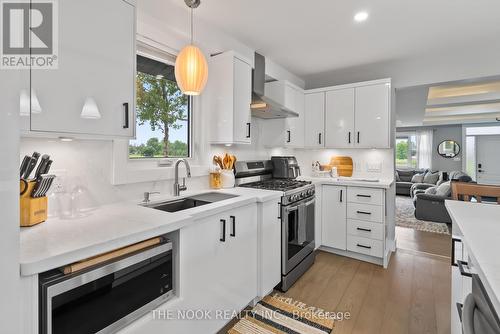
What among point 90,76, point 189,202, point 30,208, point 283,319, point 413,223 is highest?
point 90,76

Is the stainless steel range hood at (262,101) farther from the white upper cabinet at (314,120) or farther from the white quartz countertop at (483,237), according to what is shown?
the white quartz countertop at (483,237)

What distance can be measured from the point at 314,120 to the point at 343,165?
0.81 metres

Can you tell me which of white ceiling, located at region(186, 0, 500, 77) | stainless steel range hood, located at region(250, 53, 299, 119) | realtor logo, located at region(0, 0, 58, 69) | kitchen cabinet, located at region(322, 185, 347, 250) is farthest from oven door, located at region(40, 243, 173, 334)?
kitchen cabinet, located at region(322, 185, 347, 250)

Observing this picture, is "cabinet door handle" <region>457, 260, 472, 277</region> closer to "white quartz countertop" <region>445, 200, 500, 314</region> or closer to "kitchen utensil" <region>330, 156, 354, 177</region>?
"white quartz countertop" <region>445, 200, 500, 314</region>

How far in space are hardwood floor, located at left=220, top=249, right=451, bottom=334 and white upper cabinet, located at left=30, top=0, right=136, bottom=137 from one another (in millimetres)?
1703

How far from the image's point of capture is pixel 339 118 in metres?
3.55

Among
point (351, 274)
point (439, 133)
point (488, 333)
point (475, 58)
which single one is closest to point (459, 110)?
point (439, 133)

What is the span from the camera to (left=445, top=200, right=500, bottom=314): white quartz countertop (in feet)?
2.20

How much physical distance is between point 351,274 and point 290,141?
1.75m

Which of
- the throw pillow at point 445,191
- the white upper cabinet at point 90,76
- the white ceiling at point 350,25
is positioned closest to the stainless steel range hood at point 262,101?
the white ceiling at point 350,25

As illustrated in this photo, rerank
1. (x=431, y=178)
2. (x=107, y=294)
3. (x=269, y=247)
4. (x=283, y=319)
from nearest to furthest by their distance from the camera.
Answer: (x=107, y=294), (x=283, y=319), (x=269, y=247), (x=431, y=178)

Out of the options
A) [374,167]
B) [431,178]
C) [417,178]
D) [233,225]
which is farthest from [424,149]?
[233,225]

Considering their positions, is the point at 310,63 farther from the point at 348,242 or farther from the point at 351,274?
the point at 351,274

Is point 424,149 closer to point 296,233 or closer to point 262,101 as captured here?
point 296,233
